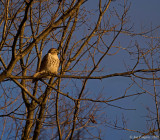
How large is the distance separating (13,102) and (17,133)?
0.77 metres

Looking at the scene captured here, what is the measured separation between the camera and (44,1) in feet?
18.5

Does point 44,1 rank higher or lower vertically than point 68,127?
higher

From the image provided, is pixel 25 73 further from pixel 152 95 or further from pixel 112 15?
pixel 152 95

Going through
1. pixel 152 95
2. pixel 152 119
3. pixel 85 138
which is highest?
pixel 152 95

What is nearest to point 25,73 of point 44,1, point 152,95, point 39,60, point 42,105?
point 39,60

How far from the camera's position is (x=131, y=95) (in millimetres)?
3621

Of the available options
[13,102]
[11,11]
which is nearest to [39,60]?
[13,102]

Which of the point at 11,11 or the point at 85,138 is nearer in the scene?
the point at 11,11

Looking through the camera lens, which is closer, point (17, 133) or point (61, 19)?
point (61, 19)

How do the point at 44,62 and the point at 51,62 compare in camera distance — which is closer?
the point at 51,62

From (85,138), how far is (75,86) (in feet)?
4.25

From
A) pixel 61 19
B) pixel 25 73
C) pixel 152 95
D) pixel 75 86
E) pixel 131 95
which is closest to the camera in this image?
pixel 131 95

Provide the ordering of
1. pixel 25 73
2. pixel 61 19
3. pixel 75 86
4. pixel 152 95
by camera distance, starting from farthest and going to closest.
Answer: pixel 25 73 < pixel 75 86 < pixel 152 95 < pixel 61 19

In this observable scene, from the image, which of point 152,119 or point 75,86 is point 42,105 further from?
point 152,119
